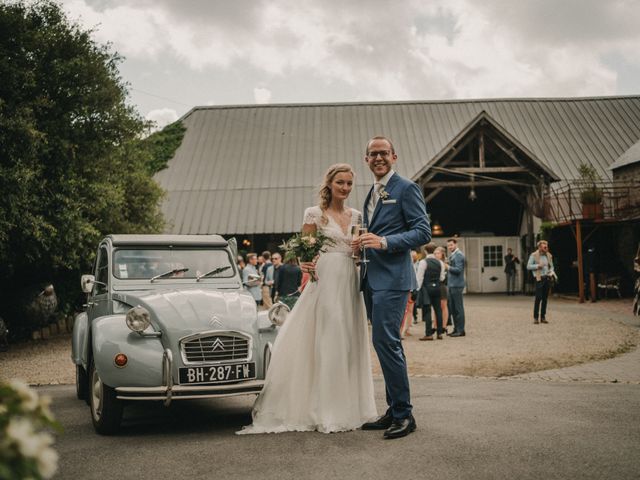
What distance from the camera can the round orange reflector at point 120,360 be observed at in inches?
209

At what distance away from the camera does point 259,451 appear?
4.71 metres

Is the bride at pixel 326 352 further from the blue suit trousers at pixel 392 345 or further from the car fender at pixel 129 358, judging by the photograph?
the car fender at pixel 129 358

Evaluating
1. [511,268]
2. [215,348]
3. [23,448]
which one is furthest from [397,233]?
[511,268]

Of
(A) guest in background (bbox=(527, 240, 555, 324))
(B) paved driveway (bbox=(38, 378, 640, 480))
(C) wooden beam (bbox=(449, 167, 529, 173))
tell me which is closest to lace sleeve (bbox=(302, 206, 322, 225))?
(B) paved driveway (bbox=(38, 378, 640, 480))

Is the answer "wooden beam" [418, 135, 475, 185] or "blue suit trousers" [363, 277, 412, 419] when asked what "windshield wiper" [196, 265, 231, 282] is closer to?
"blue suit trousers" [363, 277, 412, 419]

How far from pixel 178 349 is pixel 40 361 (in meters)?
7.15

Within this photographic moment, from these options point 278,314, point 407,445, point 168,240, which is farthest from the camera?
point 168,240

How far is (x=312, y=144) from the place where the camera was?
113ft

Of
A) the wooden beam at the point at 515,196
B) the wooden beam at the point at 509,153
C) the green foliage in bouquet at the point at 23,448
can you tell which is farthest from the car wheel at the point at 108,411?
the wooden beam at the point at 515,196

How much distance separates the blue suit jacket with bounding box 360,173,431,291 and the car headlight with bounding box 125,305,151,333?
1.90m

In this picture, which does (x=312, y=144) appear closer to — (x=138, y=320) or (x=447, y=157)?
(x=447, y=157)

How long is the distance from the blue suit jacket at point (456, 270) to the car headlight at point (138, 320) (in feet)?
32.0

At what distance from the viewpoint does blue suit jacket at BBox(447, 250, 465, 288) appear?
14.2m

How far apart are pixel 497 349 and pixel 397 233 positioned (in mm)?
6888
